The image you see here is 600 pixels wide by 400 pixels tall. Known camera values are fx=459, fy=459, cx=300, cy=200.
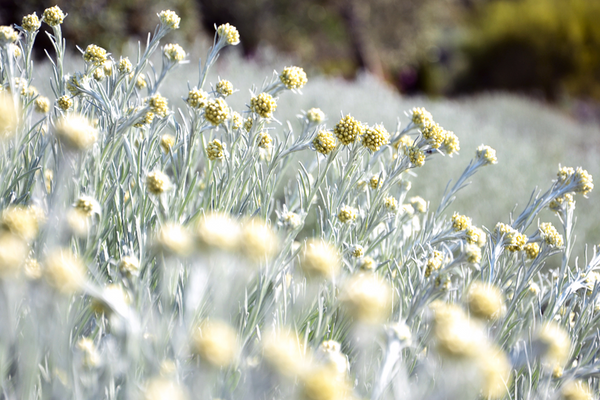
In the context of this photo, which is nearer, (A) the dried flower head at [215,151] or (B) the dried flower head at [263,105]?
(B) the dried flower head at [263,105]

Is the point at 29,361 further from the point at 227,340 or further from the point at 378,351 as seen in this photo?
the point at 378,351

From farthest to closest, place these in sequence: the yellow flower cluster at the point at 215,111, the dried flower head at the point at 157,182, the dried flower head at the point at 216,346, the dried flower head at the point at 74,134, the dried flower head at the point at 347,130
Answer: the dried flower head at the point at 347,130 → the yellow flower cluster at the point at 215,111 → the dried flower head at the point at 157,182 → the dried flower head at the point at 74,134 → the dried flower head at the point at 216,346

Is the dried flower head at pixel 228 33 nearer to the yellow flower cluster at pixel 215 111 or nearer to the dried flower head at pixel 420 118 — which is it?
the yellow flower cluster at pixel 215 111

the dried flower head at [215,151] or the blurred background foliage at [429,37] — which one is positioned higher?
the blurred background foliage at [429,37]

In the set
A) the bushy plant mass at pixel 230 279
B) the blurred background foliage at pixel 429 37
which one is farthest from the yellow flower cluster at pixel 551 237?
the blurred background foliage at pixel 429 37

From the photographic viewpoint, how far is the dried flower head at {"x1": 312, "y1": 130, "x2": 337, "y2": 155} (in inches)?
43.4

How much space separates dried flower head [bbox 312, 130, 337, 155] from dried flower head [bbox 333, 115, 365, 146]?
20 millimetres

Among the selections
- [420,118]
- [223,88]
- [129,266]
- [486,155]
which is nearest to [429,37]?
[486,155]

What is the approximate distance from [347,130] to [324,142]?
0.21 feet

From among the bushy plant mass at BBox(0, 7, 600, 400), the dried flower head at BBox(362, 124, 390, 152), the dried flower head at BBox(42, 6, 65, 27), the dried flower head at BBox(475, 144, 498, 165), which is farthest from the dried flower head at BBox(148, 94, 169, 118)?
the dried flower head at BBox(475, 144, 498, 165)

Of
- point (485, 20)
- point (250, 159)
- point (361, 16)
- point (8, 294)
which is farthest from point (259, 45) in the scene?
point (8, 294)

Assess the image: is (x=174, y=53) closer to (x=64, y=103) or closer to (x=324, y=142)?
(x=64, y=103)

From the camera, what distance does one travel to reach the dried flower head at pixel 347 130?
1104 millimetres

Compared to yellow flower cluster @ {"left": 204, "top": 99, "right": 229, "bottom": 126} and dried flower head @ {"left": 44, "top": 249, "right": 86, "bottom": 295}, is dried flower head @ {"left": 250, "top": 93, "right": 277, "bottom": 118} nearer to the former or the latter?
yellow flower cluster @ {"left": 204, "top": 99, "right": 229, "bottom": 126}
